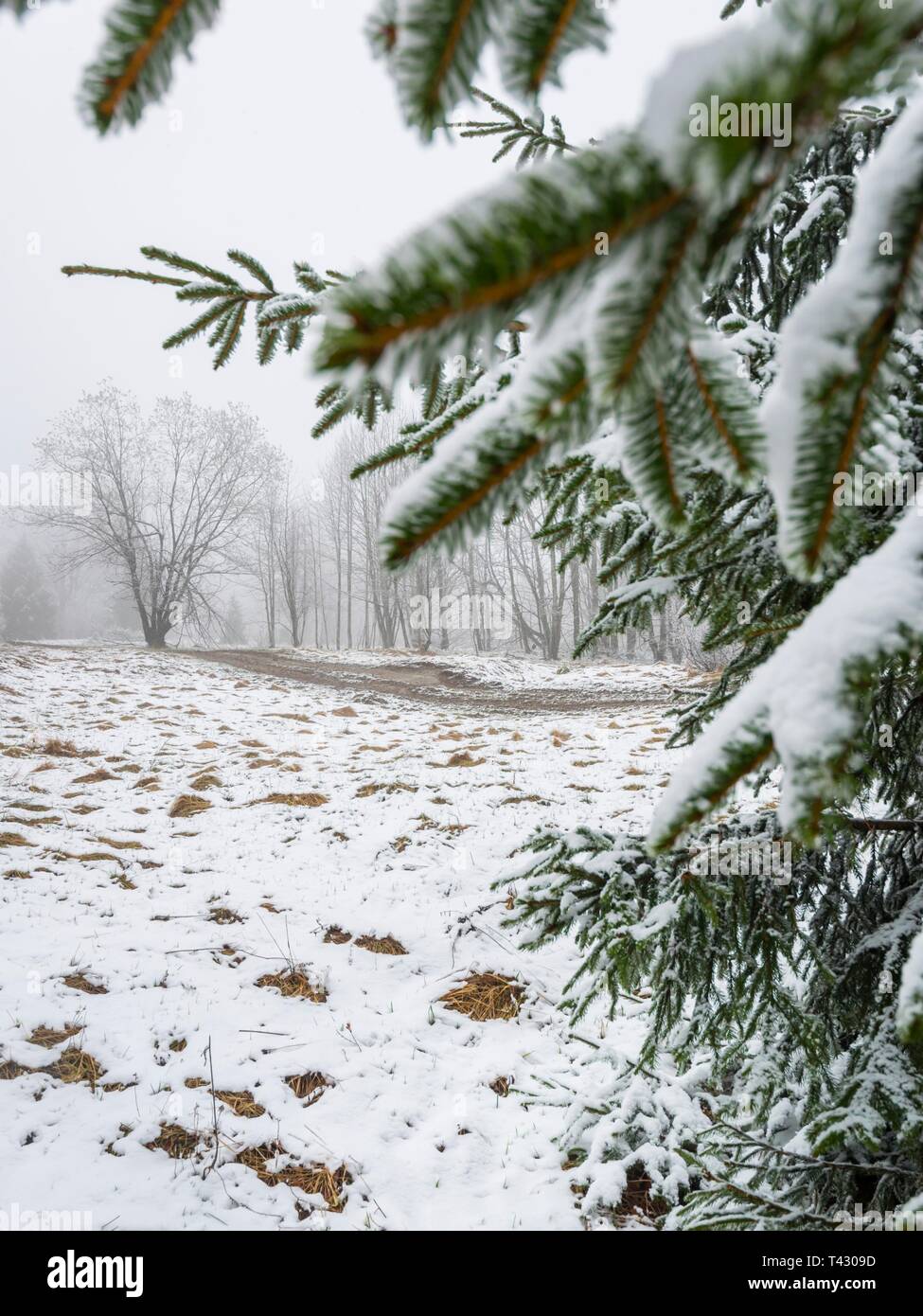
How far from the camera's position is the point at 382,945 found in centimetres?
438

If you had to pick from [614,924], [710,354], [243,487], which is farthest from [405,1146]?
[243,487]

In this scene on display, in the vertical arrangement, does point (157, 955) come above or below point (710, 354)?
below

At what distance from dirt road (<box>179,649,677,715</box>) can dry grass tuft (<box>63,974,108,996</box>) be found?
9262 mm

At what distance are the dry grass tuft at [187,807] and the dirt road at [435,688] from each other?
6456 mm

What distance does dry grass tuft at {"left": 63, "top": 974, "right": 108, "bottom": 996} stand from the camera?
3684mm

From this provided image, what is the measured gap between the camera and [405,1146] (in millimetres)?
2887

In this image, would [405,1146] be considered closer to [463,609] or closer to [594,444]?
[594,444]

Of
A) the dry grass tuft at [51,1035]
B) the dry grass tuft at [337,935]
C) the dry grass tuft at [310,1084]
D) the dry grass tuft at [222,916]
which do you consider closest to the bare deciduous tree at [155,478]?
the dry grass tuft at [222,916]

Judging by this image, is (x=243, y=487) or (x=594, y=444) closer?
(x=594, y=444)

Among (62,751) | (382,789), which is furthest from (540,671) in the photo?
(62,751)

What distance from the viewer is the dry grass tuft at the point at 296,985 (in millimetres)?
3826

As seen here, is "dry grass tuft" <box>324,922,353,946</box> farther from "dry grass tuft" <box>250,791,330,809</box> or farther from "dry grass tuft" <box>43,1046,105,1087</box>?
"dry grass tuft" <box>250,791,330,809</box>
